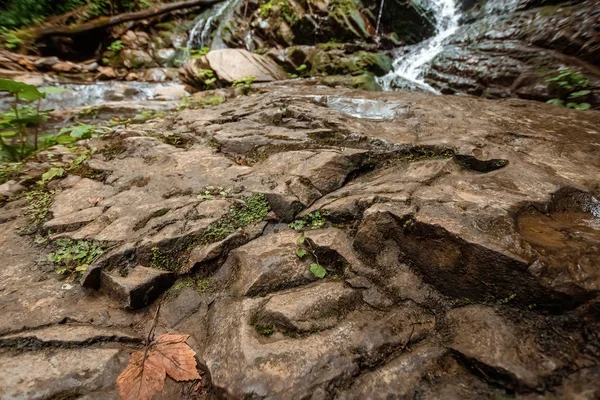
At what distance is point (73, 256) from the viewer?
206 cm

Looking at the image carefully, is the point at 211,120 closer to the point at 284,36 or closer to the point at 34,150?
the point at 34,150

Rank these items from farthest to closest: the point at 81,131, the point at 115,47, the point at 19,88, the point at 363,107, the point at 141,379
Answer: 1. the point at 115,47
2. the point at 363,107
3. the point at 81,131
4. the point at 19,88
5. the point at 141,379

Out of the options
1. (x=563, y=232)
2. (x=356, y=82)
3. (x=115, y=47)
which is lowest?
(x=563, y=232)

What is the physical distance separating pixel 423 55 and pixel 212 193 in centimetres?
771

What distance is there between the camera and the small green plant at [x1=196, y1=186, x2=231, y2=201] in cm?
247

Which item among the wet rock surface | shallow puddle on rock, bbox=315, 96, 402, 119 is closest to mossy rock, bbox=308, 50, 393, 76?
shallow puddle on rock, bbox=315, 96, 402, 119

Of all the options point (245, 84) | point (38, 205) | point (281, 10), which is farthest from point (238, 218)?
point (281, 10)

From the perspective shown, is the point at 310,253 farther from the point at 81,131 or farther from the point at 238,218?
the point at 81,131

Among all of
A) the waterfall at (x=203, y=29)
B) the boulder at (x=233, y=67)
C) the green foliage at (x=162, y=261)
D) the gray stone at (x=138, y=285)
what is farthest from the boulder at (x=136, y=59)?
the gray stone at (x=138, y=285)

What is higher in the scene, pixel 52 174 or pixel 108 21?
pixel 108 21

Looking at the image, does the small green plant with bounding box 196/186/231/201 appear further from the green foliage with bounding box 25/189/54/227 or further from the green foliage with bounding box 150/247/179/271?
the green foliage with bounding box 25/189/54/227

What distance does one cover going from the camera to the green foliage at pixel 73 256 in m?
1.97

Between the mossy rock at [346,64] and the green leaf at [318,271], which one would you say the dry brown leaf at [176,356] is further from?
the mossy rock at [346,64]

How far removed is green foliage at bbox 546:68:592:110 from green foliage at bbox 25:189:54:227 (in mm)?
6568
